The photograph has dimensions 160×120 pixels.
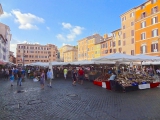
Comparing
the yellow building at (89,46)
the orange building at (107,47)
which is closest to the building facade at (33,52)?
the yellow building at (89,46)

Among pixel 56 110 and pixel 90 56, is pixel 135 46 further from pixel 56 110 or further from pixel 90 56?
pixel 56 110

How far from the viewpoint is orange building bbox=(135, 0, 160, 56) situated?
3228 centimetres

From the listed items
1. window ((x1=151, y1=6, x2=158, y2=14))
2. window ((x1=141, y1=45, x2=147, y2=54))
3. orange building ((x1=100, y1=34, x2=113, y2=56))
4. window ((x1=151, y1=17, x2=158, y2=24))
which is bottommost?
window ((x1=141, y1=45, x2=147, y2=54))

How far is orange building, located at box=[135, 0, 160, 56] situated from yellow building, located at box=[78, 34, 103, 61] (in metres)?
23.8

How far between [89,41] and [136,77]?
2164 inches

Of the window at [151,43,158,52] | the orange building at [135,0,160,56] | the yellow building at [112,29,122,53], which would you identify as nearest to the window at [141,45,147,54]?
the orange building at [135,0,160,56]

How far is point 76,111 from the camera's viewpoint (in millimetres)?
6266

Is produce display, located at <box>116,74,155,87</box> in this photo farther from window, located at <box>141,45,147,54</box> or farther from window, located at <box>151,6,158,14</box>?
window, located at <box>151,6,158,14</box>

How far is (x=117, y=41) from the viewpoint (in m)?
48.1

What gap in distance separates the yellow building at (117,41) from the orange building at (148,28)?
8.35 meters

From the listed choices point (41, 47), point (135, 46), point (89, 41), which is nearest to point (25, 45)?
point (41, 47)

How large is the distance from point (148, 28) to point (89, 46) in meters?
34.0

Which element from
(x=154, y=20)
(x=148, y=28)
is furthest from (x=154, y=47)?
(x=154, y=20)

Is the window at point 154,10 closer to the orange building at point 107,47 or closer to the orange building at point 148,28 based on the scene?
the orange building at point 148,28
